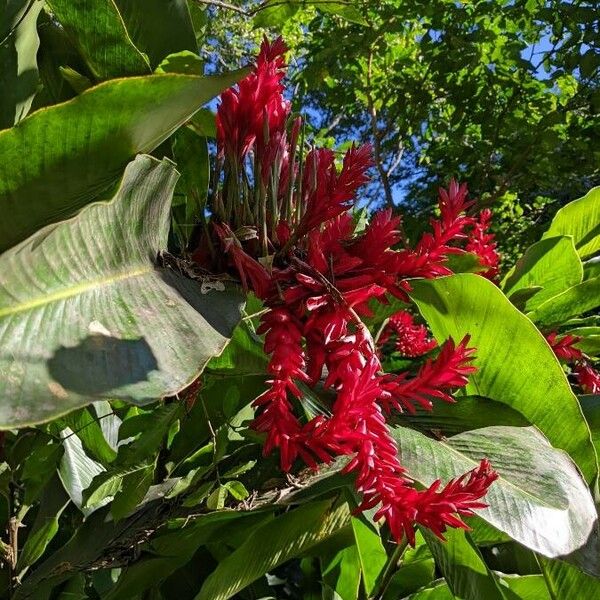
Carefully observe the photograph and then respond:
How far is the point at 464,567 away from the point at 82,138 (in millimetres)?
671

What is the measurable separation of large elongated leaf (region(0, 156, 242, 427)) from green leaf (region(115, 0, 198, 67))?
0.28 m

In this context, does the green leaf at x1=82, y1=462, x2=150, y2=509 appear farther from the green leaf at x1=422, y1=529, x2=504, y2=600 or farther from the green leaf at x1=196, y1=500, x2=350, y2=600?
the green leaf at x1=422, y1=529, x2=504, y2=600

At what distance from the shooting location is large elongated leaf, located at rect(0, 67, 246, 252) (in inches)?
19.4

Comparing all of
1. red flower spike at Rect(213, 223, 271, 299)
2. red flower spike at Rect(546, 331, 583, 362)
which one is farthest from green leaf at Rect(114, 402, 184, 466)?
red flower spike at Rect(546, 331, 583, 362)

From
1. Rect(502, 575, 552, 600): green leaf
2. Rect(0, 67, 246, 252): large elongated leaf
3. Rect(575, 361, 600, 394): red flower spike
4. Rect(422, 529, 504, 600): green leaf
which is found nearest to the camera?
Rect(0, 67, 246, 252): large elongated leaf

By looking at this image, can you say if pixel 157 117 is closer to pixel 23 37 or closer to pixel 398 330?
pixel 23 37

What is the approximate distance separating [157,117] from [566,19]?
286 centimetres

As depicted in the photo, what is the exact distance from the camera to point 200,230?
2.28 feet

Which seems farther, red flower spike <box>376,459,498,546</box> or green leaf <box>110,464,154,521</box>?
green leaf <box>110,464,154,521</box>

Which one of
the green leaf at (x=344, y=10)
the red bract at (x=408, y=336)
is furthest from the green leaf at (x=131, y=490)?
the red bract at (x=408, y=336)

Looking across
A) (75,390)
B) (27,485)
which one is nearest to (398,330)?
(27,485)

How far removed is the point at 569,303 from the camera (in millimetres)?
1199

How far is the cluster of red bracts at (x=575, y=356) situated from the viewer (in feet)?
3.55

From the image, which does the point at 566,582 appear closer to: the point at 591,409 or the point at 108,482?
the point at 591,409
